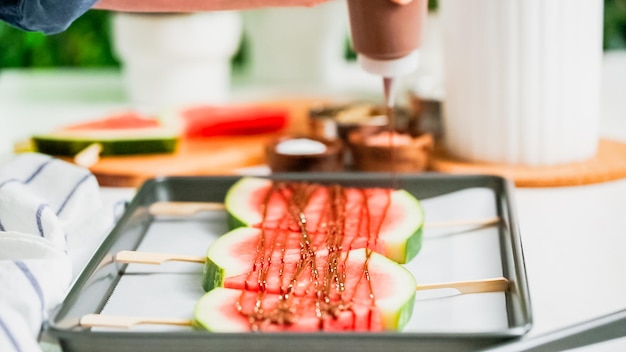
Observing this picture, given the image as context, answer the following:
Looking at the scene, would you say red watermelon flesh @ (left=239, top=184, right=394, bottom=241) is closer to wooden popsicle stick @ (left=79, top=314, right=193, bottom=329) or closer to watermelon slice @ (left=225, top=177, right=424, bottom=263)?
watermelon slice @ (left=225, top=177, right=424, bottom=263)

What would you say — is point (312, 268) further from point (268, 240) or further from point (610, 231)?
point (610, 231)

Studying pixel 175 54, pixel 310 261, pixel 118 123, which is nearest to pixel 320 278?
pixel 310 261

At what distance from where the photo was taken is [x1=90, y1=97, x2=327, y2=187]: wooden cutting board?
151cm

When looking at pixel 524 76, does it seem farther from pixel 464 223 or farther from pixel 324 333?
pixel 324 333

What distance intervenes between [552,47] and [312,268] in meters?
0.63

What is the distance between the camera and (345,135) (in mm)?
1604

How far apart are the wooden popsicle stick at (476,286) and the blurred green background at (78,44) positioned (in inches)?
61.0

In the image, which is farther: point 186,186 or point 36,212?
point 186,186

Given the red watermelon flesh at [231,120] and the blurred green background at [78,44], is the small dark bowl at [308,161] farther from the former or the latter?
the blurred green background at [78,44]

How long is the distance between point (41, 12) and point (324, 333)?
42 centimetres

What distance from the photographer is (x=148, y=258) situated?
42.4 inches

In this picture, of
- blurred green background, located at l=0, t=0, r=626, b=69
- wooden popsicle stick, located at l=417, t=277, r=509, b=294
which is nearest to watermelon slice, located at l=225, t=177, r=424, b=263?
wooden popsicle stick, located at l=417, t=277, r=509, b=294

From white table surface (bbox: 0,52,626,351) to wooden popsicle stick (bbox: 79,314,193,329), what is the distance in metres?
0.38

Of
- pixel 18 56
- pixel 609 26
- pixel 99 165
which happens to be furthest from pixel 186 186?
pixel 609 26
